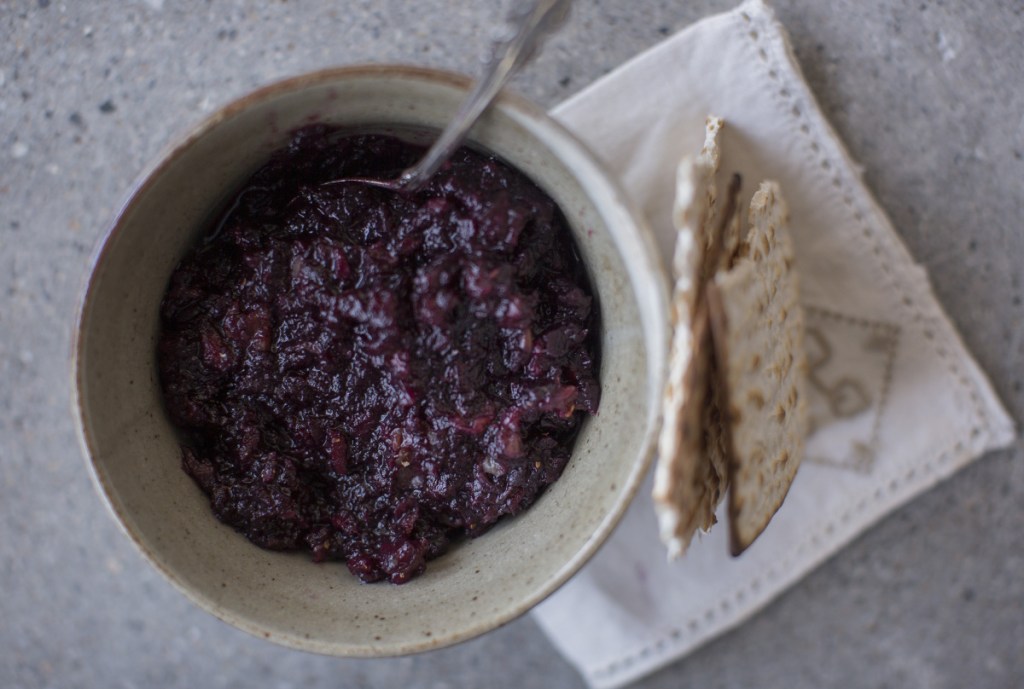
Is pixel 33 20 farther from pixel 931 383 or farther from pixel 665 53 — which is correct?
pixel 931 383

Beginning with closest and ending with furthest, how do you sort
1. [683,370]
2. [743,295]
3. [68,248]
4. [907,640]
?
[683,370] < [743,295] < [68,248] < [907,640]

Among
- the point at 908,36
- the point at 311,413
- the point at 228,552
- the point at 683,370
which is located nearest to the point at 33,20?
the point at 311,413

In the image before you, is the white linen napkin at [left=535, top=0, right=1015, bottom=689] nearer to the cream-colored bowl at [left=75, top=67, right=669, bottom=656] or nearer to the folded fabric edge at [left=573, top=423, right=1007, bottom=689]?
the folded fabric edge at [left=573, top=423, right=1007, bottom=689]

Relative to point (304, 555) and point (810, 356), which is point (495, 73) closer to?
point (304, 555)

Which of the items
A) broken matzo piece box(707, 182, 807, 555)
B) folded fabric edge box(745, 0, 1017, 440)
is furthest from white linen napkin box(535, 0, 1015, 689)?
broken matzo piece box(707, 182, 807, 555)

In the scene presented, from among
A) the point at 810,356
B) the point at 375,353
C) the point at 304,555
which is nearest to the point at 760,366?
the point at 810,356

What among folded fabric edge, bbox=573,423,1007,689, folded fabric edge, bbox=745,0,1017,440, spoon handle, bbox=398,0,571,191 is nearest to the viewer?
spoon handle, bbox=398,0,571,191
